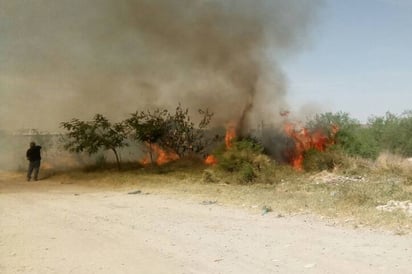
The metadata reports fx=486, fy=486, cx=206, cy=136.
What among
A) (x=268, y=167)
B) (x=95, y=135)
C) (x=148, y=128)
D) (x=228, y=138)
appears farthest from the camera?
(x=148, y=128)

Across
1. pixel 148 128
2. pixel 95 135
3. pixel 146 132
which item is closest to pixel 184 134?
pixel 148 128

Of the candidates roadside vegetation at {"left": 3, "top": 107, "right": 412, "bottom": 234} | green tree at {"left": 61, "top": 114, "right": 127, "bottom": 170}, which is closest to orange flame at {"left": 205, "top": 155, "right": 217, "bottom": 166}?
roadside vegetation at {"left": 3, "top": 107, "right": 412, "bottom": 234}

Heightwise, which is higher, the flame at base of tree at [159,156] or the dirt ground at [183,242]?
the flame at base of tree at [159,156]

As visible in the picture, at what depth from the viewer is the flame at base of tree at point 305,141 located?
19.4m

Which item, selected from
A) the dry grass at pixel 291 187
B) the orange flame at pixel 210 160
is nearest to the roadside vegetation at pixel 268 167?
the dry grass at pixel 291 187

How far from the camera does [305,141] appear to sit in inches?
790

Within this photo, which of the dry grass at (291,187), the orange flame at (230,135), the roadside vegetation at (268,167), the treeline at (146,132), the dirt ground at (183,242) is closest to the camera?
the dirt ground at (183,242)

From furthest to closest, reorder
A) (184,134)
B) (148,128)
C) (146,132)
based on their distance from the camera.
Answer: (184,134), (148,128), (146,132)

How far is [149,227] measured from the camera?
8484 millimetres

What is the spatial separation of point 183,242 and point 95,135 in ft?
46.0

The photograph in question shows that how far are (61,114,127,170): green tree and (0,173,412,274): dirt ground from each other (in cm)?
926

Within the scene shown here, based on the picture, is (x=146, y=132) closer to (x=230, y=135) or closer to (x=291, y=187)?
(x=230, y=135)

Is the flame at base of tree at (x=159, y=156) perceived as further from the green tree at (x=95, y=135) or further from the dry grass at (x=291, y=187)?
the green tree at (x=95, y=135)

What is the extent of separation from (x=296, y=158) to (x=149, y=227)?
12307mm
